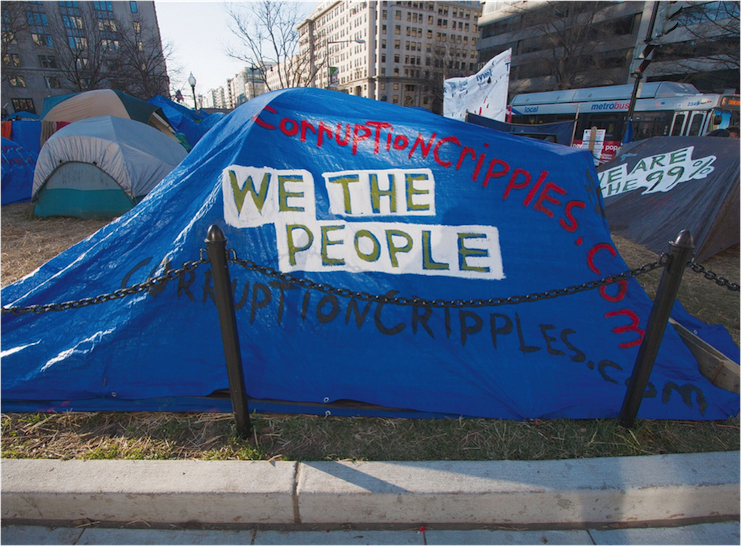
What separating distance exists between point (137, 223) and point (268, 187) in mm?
968

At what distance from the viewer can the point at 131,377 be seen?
2.33 meters

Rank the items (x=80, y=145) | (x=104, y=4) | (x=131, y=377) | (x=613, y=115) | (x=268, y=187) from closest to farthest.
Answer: (x=131, y=377)
(x=268, y=187)
(x=80, y=145)
(x=613, y=115)
(x=104, y=4)

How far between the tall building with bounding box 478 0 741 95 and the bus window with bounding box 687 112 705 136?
13080 mm

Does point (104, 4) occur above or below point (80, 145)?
above

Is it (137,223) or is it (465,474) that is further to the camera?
(137,223)

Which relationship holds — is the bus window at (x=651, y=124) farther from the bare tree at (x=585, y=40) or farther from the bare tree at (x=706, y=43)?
the bare tree at (x=585, y=40)

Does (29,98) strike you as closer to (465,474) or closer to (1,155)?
(1,155)

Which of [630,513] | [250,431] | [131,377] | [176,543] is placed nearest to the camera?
[176,543]

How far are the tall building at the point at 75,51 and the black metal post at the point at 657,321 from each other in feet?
108

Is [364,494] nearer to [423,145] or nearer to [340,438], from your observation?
[340,438]

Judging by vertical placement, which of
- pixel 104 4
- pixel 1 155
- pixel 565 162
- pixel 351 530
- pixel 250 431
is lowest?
pixel 351 530

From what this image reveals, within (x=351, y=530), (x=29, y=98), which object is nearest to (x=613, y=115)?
(x=351, y=530)

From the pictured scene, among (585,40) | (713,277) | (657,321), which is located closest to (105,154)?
(657,321)

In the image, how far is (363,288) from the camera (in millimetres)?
2473
